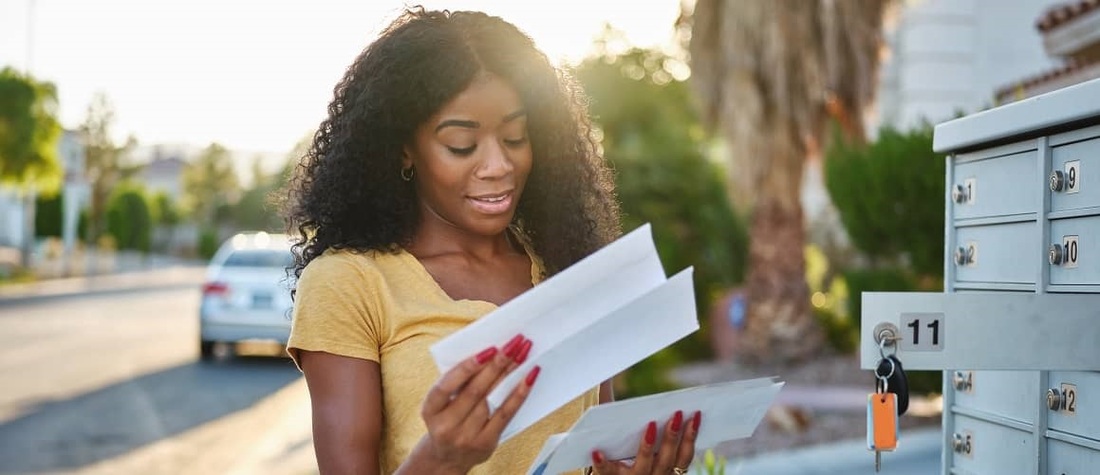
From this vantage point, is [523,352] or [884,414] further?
[884,414]

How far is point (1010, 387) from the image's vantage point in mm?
2252

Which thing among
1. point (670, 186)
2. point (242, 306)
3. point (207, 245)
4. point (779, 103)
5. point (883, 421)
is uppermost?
Answer: point (779, 103)

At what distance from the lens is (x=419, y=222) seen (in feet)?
7.29

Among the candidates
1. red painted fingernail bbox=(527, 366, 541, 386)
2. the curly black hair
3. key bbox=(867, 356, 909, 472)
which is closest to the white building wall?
the curly black hair

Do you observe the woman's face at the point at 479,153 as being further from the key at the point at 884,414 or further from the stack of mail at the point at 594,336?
the key at the point at 884,414

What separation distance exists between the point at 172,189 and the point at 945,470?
103m

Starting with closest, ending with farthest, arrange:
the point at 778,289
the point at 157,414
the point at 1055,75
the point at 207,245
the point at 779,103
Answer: the point at 1055,75 < the point at 157,414 < the point at 779,103 < the point at 778,289 < the point at 207,245

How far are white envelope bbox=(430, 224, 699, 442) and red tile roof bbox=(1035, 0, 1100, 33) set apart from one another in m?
6.62

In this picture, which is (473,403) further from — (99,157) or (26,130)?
(99,157)

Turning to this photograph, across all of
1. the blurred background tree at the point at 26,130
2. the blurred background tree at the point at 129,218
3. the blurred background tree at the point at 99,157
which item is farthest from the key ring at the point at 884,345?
the blurred background tree at the point at 129,218

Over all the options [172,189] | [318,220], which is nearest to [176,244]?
[172,189]

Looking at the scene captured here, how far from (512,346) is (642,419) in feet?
0.87

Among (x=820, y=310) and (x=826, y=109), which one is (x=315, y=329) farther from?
(x=820, y=310)

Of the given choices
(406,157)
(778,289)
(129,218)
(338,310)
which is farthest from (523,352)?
(129,218)
